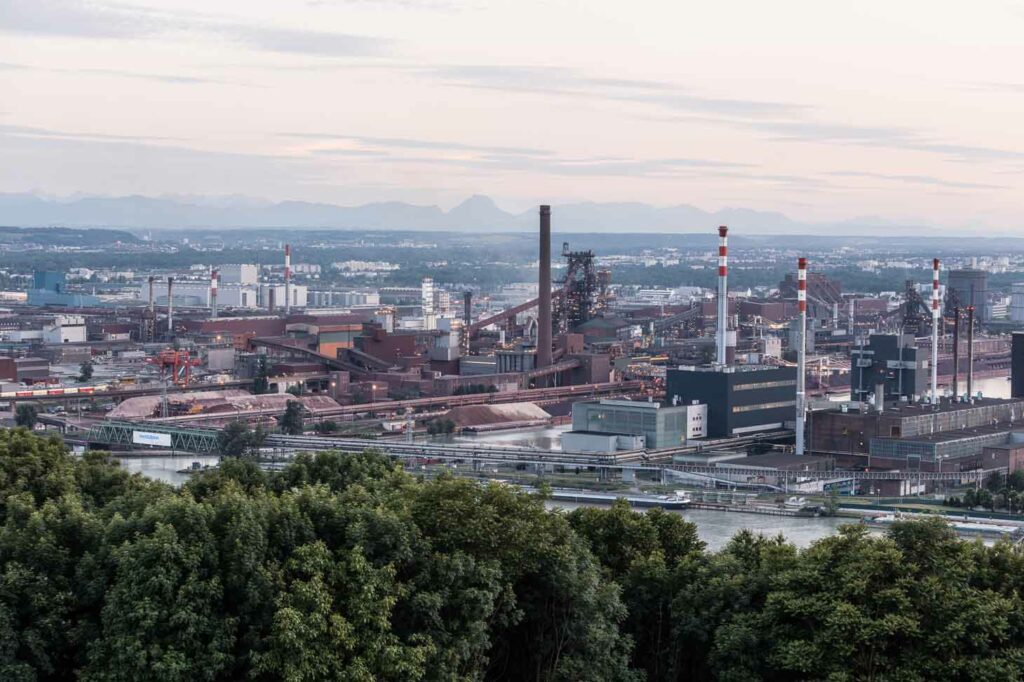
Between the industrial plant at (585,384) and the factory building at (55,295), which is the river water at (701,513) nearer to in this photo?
the industrial plant at (585,384)

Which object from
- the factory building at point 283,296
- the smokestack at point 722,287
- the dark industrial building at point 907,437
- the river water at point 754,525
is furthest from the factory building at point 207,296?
the river water at point 754,525

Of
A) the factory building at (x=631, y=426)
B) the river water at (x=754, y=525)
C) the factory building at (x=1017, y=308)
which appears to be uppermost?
the factory building at (x=1017, y=308)

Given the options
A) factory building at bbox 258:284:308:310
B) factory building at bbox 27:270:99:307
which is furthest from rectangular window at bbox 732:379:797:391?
factory building at bbox 27:270:99:307

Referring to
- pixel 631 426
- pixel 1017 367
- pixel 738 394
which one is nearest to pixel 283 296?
pixel 1017 367

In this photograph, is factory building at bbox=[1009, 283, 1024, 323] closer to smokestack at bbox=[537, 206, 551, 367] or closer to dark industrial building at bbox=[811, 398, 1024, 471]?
→ smokestack at bbox=[537, 206, 551, 367]

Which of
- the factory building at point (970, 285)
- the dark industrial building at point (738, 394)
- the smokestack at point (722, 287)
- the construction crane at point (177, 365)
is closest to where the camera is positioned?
the dark industrial building at point (738, 394)

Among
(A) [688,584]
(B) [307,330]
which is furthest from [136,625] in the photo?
(B) [307,330]
